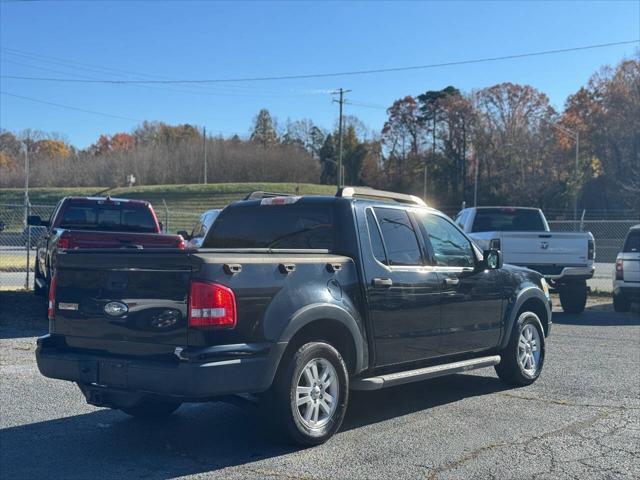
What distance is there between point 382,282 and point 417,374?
0.93 metres

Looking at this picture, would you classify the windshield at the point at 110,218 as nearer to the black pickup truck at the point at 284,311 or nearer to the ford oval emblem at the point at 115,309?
the black pickup truck at the point at 284,311

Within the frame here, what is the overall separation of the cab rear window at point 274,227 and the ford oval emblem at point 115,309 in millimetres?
1658

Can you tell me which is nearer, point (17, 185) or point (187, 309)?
point (187, 309)

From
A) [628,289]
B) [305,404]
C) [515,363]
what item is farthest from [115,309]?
[628,289]

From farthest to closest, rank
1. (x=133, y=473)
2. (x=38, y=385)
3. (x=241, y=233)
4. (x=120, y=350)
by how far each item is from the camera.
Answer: (x=38, y=385), (x=241, y=233), (x=120, y=350), (x=133, y=473)

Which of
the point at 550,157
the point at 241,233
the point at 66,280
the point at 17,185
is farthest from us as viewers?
the point at 17,185

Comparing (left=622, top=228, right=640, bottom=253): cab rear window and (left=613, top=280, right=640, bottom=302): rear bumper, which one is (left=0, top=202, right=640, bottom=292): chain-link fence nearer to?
(left=622, top=228, right=640, bottom=253): cab rear window

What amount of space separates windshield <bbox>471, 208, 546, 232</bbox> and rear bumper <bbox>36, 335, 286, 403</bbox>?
37.0 feet

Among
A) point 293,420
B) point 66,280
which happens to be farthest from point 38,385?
point 293,420

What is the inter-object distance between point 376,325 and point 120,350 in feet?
6.75

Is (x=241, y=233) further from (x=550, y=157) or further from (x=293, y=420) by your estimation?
(x=550, y=157)

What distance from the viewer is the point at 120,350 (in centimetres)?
529

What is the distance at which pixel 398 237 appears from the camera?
664cm

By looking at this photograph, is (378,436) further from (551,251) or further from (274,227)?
(551,251)
